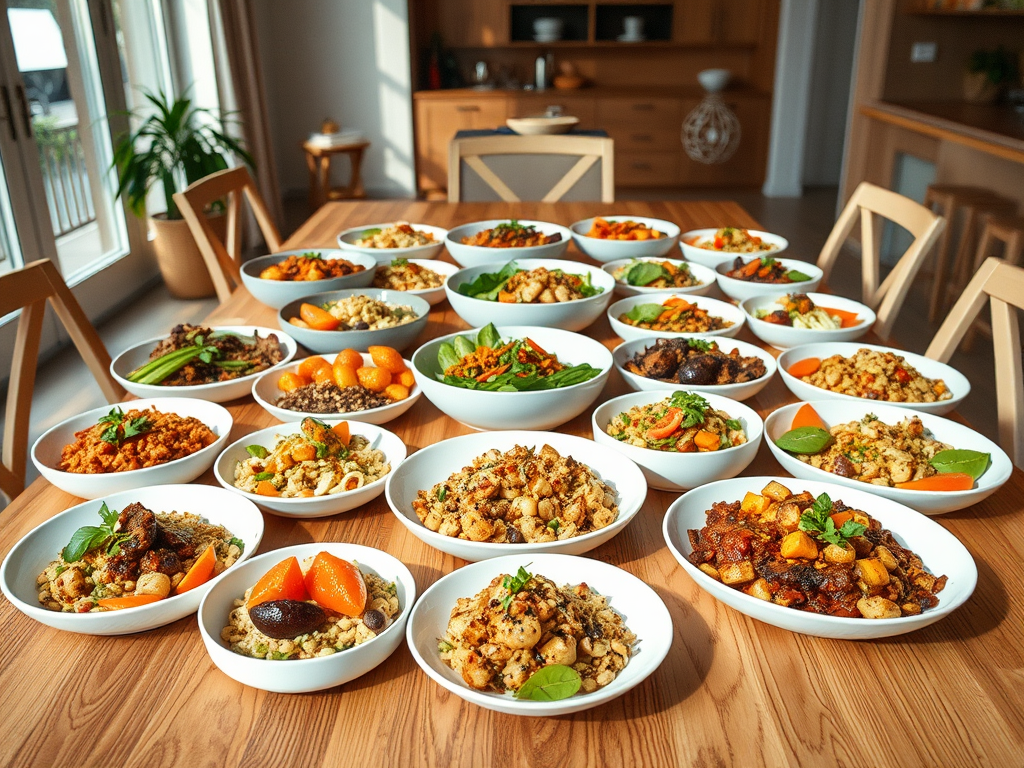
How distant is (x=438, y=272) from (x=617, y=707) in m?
1.43

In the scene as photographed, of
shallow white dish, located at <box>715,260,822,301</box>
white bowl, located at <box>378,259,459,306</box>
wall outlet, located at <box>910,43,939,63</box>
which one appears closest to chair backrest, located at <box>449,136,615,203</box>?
white bowl, located at <box>378,259,459,306</box>

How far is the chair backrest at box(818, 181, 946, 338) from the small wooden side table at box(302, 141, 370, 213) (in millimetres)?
4651

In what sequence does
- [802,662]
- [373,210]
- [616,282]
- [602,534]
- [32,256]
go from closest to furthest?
[802,662]
[602,534]
[616,282]
[373,210]
[32,256]

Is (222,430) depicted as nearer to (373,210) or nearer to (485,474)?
(485,474)

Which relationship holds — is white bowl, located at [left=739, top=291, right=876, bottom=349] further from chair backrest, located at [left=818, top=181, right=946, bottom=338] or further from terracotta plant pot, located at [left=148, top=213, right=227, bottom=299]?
terracotta plant pot, located at [left=148, top=213, right=227, bottom=299]

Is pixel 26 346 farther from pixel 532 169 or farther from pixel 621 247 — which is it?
pixel 532 169

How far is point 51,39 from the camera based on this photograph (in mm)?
3850

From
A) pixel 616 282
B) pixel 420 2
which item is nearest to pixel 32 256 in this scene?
pixel 616 282

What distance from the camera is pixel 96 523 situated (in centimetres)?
101

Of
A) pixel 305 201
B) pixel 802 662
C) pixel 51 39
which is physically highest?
pixel 51 39

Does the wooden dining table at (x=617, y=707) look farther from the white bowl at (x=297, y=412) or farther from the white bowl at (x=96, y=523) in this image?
the white bowl at (x=297, y=412)

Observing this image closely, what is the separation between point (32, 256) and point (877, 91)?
5238mm

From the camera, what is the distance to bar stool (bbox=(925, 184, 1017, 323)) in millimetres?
4035

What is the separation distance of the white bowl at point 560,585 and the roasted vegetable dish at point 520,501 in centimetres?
6
